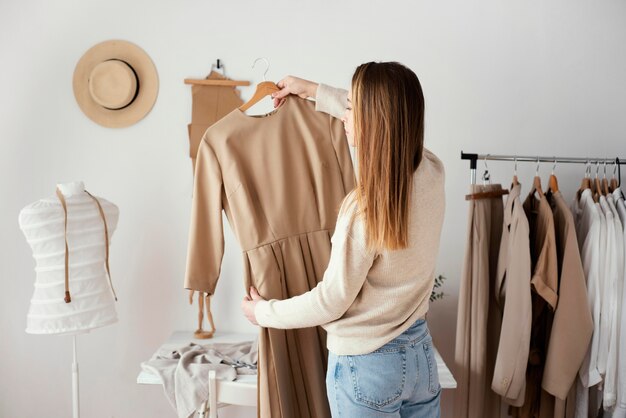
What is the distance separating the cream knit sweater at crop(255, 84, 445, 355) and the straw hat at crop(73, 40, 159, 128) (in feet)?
5.44

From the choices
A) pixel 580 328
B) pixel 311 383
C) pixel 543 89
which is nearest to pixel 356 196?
pixel 311 383

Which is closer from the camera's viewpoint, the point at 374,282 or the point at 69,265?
the point at 374,282

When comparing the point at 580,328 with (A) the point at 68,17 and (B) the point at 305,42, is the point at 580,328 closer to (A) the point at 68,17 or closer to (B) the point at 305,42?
(B) the point at 305,42

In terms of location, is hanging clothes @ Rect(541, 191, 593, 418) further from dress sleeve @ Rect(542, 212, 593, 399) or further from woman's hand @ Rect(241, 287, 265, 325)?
woman's hand @ Rect(241, 287, 265, 325)

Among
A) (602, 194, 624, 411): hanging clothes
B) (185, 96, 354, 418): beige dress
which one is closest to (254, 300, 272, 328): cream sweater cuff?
(185, 96, 354, 418): beige dress

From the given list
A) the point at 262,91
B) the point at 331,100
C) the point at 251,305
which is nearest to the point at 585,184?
the point at 331,100

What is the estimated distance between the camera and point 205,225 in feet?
5.84

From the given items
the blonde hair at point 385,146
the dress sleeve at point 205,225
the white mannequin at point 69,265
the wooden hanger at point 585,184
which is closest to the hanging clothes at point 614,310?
the wooden hanger at point 585,184

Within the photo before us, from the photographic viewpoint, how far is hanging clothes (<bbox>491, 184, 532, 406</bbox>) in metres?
2.26

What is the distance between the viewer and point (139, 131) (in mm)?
2830

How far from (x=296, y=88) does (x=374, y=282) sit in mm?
629

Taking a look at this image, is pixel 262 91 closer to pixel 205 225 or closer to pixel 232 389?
pixel 205 225

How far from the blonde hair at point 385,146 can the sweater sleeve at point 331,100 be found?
1.19 feet

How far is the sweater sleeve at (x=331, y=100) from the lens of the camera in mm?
1698
